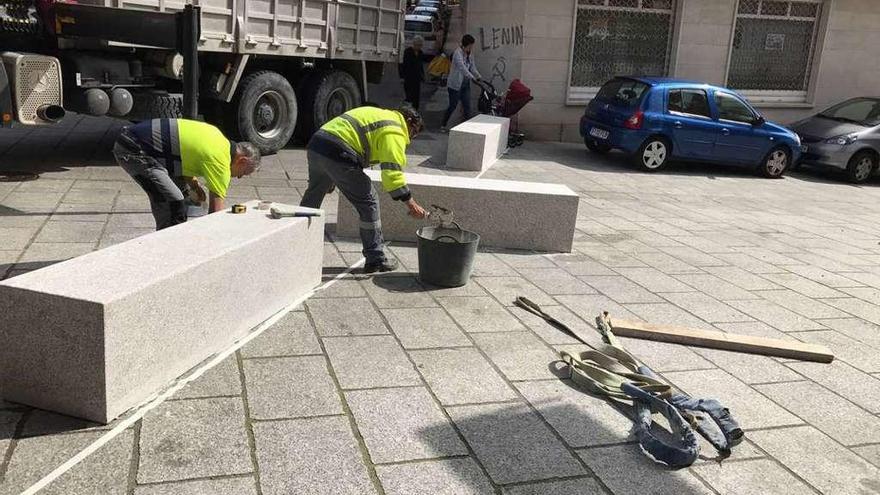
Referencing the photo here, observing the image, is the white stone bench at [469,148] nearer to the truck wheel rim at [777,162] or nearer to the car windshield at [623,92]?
the car windshield at [623,92]

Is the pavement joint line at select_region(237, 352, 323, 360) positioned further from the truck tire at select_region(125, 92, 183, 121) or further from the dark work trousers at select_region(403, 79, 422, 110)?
the dark work trousers at select_region(403, 79, 422, 110)

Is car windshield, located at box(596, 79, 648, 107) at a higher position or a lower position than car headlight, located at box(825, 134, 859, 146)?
higher

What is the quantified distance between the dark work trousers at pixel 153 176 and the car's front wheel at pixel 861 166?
41.7ft

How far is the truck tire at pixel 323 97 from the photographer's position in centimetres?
1093

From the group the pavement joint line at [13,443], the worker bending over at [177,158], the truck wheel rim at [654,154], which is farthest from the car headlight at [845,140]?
the pavement joint line at [13,443]

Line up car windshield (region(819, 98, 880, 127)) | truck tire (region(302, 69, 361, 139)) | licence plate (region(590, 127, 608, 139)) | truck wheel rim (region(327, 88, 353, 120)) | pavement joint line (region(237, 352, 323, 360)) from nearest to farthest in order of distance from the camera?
pavement joint line (region(237, 352, 323, 360)) < truck tire (region(302, 69, 361, 139)) < truck wheel rim (region(327, 88, 353, 120)) < licence plate (region(590, 127, 608, 139)) < car windshield (region(819, 98, 880, 127))

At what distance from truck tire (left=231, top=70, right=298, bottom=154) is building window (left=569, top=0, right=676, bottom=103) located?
7066 millimetres

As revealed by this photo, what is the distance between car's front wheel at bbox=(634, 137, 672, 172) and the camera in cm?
1229

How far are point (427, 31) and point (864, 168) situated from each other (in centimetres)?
1053

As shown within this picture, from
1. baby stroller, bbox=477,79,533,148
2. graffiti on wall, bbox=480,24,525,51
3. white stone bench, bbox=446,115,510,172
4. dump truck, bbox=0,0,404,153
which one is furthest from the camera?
graffiti on wall, bbox=480,24,525,51

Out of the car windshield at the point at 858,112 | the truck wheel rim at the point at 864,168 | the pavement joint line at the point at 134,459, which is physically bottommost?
the pavement joint line at the point at 134,459

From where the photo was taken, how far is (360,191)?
18.3 ft

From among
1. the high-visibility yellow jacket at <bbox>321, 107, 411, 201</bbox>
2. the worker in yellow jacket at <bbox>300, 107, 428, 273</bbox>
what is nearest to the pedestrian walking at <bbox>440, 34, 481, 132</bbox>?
the worker in yellow jacket at <bbox>300, 107, 428, 273</bbox>

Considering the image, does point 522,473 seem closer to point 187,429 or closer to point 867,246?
point 187,429
